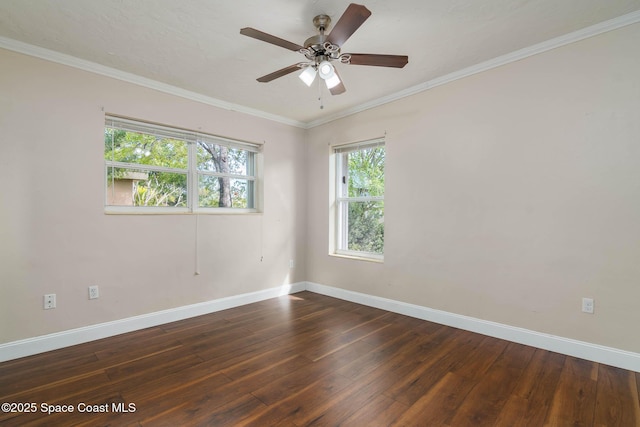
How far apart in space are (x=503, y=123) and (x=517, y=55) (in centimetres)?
57

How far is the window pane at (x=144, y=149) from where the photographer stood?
298 cm

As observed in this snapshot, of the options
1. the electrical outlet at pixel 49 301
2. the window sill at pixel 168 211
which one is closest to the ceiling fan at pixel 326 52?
the window sill at pixel 168 211

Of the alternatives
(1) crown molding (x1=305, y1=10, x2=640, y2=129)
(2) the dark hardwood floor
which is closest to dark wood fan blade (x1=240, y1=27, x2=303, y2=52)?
(1) crown molding (x1=305, y1=10, x2=640, y2=129)

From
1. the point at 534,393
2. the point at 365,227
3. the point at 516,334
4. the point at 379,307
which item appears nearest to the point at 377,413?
the point at 534,393

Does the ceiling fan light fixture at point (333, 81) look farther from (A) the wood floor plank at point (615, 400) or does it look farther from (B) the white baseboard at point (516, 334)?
(A) the wood floor plank at point (615, 400)

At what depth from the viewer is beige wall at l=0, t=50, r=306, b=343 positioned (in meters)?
2.44

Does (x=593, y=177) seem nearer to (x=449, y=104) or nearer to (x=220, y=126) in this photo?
(x=449, y=104)

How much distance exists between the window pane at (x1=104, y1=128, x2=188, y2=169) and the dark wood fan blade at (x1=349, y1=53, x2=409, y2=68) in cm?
226

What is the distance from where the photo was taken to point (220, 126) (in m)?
3.69

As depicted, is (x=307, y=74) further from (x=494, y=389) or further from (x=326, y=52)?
(x=494, y=389)

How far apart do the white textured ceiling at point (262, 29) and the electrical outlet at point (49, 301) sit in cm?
208

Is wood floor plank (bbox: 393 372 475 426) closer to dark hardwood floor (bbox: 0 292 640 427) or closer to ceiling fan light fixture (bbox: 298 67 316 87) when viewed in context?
dark hardwood floor (bbox: 0 292 640 427)

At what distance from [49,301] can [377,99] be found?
383cm

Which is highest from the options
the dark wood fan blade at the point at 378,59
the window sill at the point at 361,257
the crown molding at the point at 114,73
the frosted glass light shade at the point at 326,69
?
the crown molding at the point at 114,73
